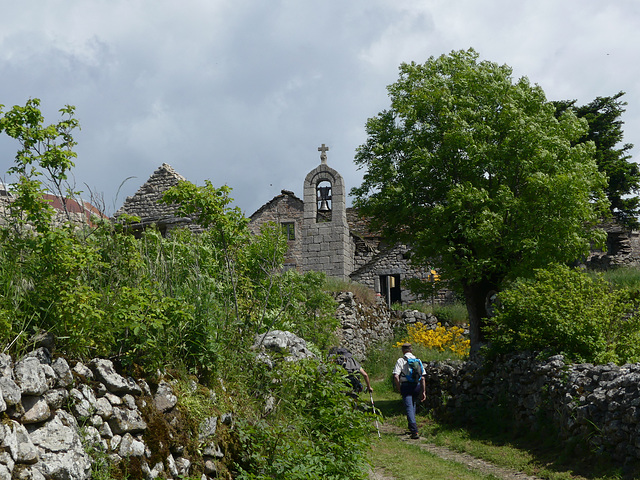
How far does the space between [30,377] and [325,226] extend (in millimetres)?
18915

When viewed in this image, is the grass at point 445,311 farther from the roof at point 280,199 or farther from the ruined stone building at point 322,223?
the roof at point 280,199

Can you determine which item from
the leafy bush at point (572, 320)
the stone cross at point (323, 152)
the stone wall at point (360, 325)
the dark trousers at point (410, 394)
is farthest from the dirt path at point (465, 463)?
the stone cross at point (323, 152)

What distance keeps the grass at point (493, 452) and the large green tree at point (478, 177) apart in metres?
4.54

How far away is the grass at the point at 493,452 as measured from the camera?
25.2ft

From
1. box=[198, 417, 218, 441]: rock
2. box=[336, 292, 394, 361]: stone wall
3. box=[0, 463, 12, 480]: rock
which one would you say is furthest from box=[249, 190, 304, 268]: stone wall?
box=[0, 463, 12, 480]: rock

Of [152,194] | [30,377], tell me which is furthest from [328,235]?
[30,377]

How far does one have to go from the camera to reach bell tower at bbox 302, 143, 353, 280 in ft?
74.5

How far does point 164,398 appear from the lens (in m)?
5.14

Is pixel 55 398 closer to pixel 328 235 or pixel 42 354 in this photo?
pixel 42 354

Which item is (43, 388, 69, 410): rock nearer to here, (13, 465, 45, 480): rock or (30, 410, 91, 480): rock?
(30, 410, 91, 480): rock

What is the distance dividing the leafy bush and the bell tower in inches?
472

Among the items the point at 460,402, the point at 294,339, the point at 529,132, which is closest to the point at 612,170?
the point at 529,132

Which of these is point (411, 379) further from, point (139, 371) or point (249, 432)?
point (139, 371)

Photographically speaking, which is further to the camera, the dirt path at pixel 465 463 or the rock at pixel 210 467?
the dirt path at pixel 465 463
